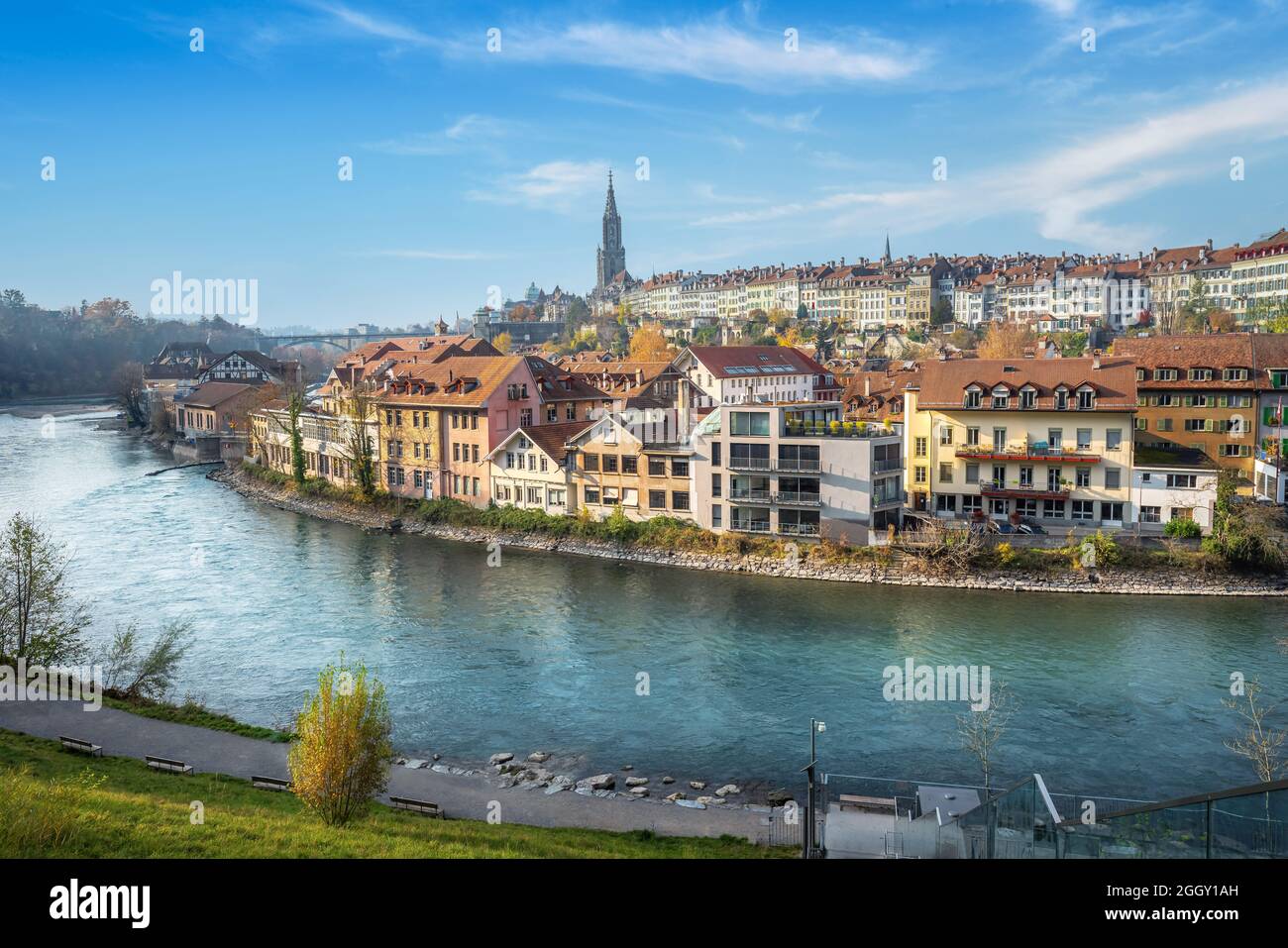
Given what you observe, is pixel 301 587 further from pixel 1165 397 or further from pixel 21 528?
pixel 1165 397

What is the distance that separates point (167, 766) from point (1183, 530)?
24.8m

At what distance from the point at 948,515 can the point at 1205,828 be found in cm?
2571

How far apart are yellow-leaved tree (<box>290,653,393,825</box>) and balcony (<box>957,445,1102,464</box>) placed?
2440cm

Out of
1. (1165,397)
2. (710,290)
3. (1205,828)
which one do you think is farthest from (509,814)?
(710,290)

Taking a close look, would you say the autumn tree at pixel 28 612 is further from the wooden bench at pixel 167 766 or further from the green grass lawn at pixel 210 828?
the wooden bench at pixel 167 766

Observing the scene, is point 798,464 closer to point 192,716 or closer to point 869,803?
point 869,803

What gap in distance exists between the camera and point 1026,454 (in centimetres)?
2989

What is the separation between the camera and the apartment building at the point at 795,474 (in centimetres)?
2847

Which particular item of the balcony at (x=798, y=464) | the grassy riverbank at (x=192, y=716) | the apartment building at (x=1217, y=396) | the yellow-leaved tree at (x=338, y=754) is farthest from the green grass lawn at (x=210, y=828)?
the apartment building at (x=1217, y=396)

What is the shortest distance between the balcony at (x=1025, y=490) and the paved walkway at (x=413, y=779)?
759 inches

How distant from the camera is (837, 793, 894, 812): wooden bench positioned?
12773 millimetres

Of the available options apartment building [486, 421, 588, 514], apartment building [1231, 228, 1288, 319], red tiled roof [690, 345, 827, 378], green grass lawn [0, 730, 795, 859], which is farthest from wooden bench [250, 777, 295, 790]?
apartment building [1231, 228, 1288, 319]

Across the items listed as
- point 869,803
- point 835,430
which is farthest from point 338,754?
point 835,430

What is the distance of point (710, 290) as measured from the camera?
10794cm
